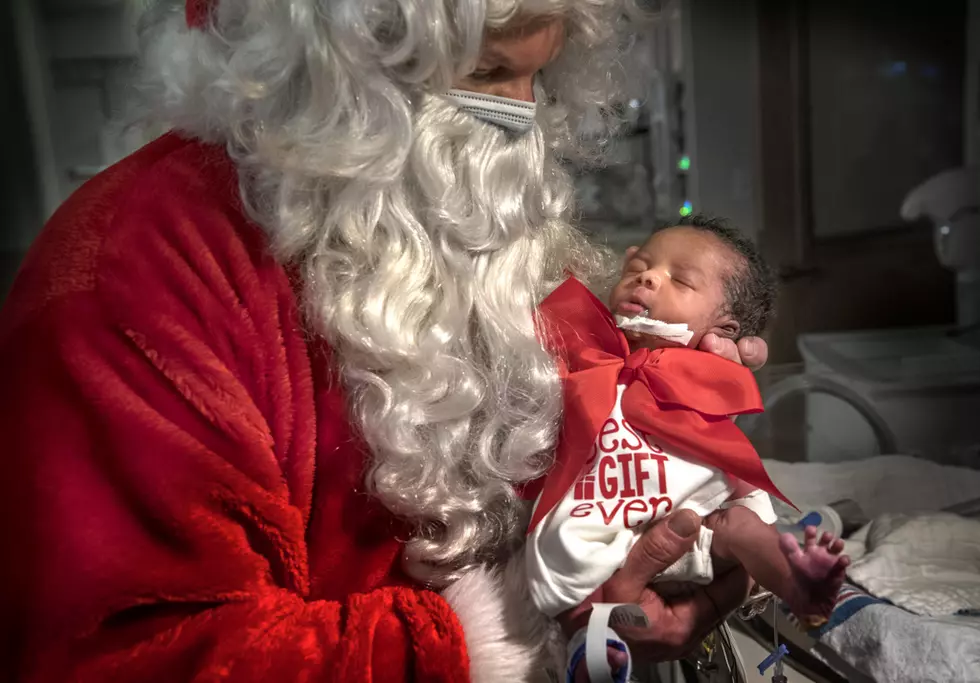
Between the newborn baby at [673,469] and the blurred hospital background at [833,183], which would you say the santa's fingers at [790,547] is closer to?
the newborn baby at [673,469]

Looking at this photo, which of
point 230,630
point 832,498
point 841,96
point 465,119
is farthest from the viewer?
point 841,96

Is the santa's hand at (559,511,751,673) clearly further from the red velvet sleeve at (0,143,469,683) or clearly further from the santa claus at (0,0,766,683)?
the red velvet sleeve at (0,143,469,683)

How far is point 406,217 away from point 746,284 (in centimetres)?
41

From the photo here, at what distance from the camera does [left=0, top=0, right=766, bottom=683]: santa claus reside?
0.73 m

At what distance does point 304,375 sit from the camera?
818 millimetres

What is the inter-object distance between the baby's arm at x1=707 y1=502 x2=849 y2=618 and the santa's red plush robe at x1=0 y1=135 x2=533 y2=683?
0.84 ft

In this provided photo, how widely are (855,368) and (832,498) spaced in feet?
1.79

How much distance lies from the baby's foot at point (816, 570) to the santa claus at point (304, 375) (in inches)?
3.9

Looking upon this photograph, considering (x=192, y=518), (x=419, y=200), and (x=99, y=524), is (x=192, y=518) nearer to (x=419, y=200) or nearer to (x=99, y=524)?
(x=99, y=524)

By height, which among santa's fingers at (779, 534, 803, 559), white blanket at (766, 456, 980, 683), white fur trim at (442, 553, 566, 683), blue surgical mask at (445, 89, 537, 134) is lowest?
white blanket at (766, 456, 980, 683)

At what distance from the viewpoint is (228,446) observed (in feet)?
2.49

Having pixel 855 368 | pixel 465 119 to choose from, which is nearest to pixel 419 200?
pixel 465 119

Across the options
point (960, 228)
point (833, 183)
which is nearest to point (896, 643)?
point (960, 228)

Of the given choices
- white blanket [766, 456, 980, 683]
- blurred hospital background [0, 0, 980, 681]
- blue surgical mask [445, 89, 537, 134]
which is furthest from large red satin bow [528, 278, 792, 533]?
blurred hospital background [0, 0, 980, 681]
